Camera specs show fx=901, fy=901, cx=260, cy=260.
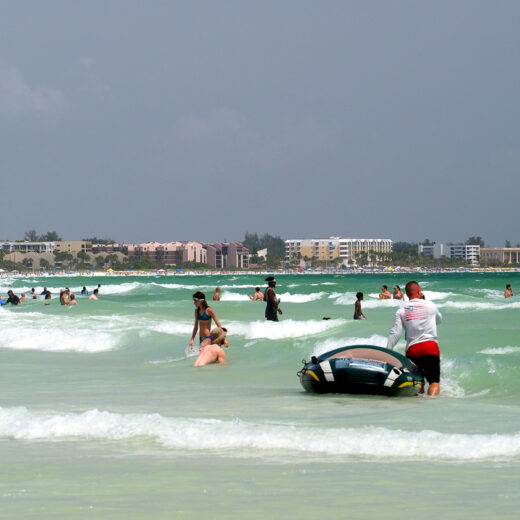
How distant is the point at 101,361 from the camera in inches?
760

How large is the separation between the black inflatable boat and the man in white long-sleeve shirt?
259 mm

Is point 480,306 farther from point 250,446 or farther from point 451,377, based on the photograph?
point 250,446

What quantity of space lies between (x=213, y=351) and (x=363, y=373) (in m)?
5.94

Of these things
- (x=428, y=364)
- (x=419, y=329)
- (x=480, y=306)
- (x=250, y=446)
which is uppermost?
(x=419, y=329)

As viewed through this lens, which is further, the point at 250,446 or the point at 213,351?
the point at 213,351

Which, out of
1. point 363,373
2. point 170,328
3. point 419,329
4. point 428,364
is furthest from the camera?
point 170,328

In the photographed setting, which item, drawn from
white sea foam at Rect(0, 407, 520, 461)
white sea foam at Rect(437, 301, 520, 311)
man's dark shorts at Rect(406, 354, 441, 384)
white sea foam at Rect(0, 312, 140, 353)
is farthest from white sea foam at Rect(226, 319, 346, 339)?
white sea foam at Rect(437, 301, 520, 311)

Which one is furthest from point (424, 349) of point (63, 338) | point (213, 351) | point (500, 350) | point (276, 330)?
point (63, 338)

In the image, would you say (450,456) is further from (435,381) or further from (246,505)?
(435,381)

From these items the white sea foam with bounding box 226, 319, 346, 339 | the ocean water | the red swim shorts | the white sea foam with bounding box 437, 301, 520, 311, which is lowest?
the white sea foam with bounding box 437, 301, 520, 311

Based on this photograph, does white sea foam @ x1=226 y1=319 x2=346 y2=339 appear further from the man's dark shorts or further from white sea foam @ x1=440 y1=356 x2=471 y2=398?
the man's dark shorts

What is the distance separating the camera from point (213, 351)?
57.0 ft

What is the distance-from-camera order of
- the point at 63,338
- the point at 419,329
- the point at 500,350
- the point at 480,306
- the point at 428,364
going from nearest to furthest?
the point at 419,329 → the point at 428,364 → the point at 500,350 → the point at 63,338 → the point at 480,306

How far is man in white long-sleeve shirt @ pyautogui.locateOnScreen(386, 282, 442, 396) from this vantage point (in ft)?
36.4
